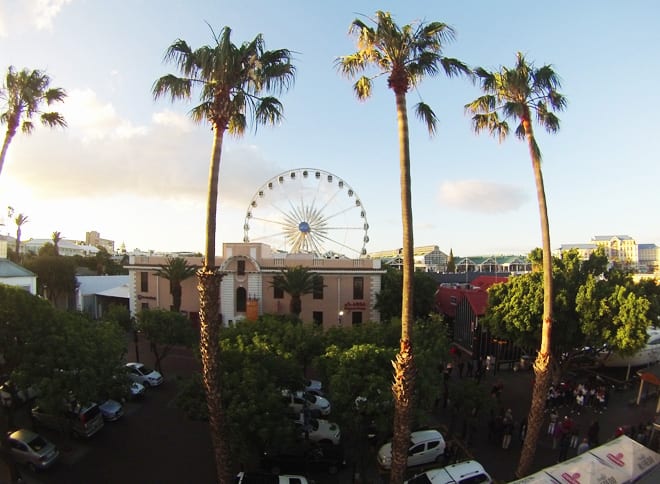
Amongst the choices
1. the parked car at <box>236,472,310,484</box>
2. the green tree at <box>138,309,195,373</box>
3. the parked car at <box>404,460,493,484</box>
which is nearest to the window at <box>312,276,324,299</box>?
the green tree at <box>138,309,195,373</box>

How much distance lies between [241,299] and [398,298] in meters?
13.5

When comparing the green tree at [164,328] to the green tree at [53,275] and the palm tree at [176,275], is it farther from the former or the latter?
the green tree at [53,275]

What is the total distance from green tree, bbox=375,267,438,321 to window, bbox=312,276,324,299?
4.86 meters

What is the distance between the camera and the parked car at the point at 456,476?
40.8 ft

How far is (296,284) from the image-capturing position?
3231 centimetres

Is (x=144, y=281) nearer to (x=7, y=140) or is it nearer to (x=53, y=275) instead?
(x=53, y=275)

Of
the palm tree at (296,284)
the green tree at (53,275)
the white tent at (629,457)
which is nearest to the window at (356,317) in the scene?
the palm tree at (296,284)

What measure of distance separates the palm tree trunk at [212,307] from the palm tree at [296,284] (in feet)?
72.1

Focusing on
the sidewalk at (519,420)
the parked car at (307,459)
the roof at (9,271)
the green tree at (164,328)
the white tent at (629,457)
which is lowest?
the sidewalk at (519,420)

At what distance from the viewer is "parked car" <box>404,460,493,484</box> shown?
12.4m

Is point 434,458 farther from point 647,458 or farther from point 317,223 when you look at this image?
point 317,223

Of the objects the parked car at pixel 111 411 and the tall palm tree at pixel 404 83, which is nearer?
the tall palm tree at pixel 404 83

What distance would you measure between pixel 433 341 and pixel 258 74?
13.0m

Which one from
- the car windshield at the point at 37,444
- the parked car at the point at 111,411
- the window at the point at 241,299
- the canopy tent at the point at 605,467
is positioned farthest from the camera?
the window at the point at 241,299
